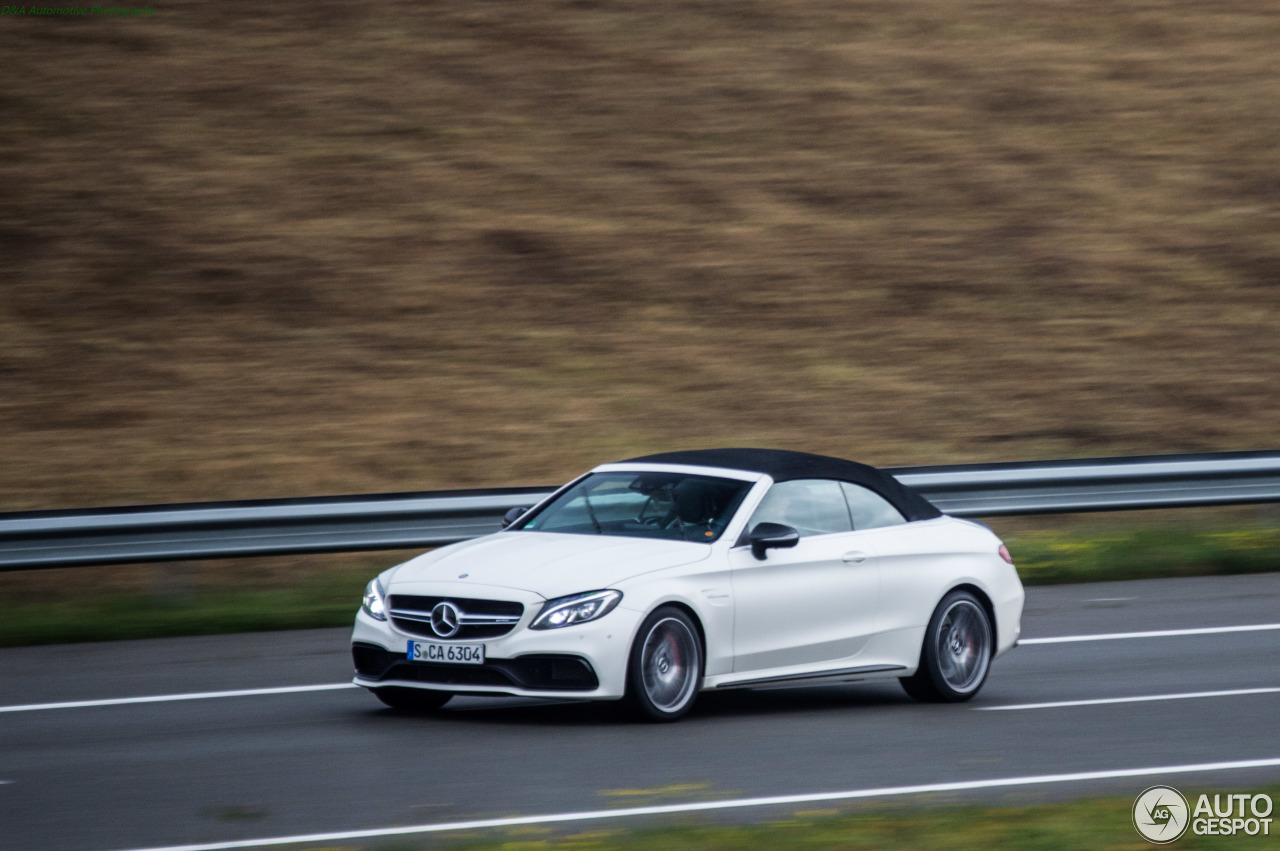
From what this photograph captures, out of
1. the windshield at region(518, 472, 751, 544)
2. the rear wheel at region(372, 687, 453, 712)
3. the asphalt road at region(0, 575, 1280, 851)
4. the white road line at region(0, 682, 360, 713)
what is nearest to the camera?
the asphalt road at region(0, 575, 1280, 851)

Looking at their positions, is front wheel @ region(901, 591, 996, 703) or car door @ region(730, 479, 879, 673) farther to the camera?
front wheel @ region(901, 591, 996, 703)

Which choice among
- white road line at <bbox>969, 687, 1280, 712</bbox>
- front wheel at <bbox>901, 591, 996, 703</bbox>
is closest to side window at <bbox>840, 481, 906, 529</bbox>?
front wheel at <bbox>901, 591, 996, 703</bbox>

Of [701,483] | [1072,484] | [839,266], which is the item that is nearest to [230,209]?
[839,266]

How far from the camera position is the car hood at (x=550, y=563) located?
9031mm

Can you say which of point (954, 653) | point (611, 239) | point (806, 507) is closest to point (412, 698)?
point (806, 507)

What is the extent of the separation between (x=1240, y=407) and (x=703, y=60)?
8.89 meters

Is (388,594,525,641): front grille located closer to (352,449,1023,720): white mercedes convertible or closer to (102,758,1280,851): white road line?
(352,449,1023,720): white mercedes convertible

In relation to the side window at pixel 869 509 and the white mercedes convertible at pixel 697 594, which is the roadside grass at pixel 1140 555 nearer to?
the white mercedes convertible at pixel 697 594

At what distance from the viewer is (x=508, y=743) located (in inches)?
343

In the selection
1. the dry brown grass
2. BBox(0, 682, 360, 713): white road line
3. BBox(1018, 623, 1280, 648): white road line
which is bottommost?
BBox(1018, 623, 1280, 648): white road line

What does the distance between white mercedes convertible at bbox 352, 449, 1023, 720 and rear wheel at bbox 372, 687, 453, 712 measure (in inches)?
0.4

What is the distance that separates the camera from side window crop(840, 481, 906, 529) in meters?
10.4

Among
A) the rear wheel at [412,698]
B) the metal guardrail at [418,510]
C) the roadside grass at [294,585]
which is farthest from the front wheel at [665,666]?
the metal guardrail at [418,510]

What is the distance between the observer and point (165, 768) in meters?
8.21
